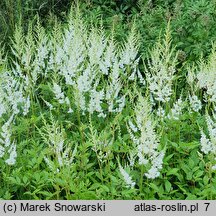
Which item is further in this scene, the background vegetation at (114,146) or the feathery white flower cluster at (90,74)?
the feathery white flower cluster at (90,74)

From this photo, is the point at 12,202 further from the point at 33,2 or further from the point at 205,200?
the point at 33,2

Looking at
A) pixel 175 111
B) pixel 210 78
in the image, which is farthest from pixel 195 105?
pixel 210 78

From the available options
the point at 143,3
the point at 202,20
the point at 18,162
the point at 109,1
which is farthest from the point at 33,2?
the point at 18,162

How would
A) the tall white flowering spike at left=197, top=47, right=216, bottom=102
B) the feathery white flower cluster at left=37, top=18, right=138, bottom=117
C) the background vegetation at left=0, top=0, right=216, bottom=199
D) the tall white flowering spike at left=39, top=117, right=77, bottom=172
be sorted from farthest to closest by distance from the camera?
the feathery white flower cluster at left=37, top=18, right=138, bottom=117 → the tall white flowering spike at left=197, top=47, right=216, bottom=102 → the background vegetation at left=0, top=0, right=216, bottom=199 → the tall white flowering spike at left=39, top=117, right=77, bottom=172

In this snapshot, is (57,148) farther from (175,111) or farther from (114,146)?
(175,111)

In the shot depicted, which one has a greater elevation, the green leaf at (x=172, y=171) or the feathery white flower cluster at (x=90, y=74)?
the feathery white flower cluster at (x=90, y=74)

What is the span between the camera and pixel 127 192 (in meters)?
3.76

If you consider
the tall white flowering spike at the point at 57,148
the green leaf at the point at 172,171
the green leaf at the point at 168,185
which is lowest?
the green leaf at the point at 168,185

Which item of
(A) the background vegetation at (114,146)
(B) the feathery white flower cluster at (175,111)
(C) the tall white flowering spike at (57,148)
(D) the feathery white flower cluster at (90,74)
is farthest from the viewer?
(D) the feathery white flower cluster at (90,74)

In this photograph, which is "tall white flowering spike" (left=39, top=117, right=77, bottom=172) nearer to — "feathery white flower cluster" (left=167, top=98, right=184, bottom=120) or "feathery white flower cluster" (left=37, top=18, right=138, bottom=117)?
"feathery white flower cluster" (left=37, top=18, right=138, bottom=117)

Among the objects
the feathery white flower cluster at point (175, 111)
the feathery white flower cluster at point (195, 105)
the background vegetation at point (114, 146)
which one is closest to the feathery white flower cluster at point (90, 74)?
the background vegetation at point (114, 146)

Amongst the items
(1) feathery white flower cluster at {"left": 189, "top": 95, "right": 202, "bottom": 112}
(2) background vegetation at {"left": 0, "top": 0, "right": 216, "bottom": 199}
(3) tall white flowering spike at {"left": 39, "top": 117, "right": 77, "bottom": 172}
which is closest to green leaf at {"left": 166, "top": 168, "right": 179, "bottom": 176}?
(2) background vegetation at {"left": 0, "top": 0, "right": 216, "bottom": 199}

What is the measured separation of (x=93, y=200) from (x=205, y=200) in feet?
2.52

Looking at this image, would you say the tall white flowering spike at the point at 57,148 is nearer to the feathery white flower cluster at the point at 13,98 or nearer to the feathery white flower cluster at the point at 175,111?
the feathery white flower cluster at the point at 13,98
